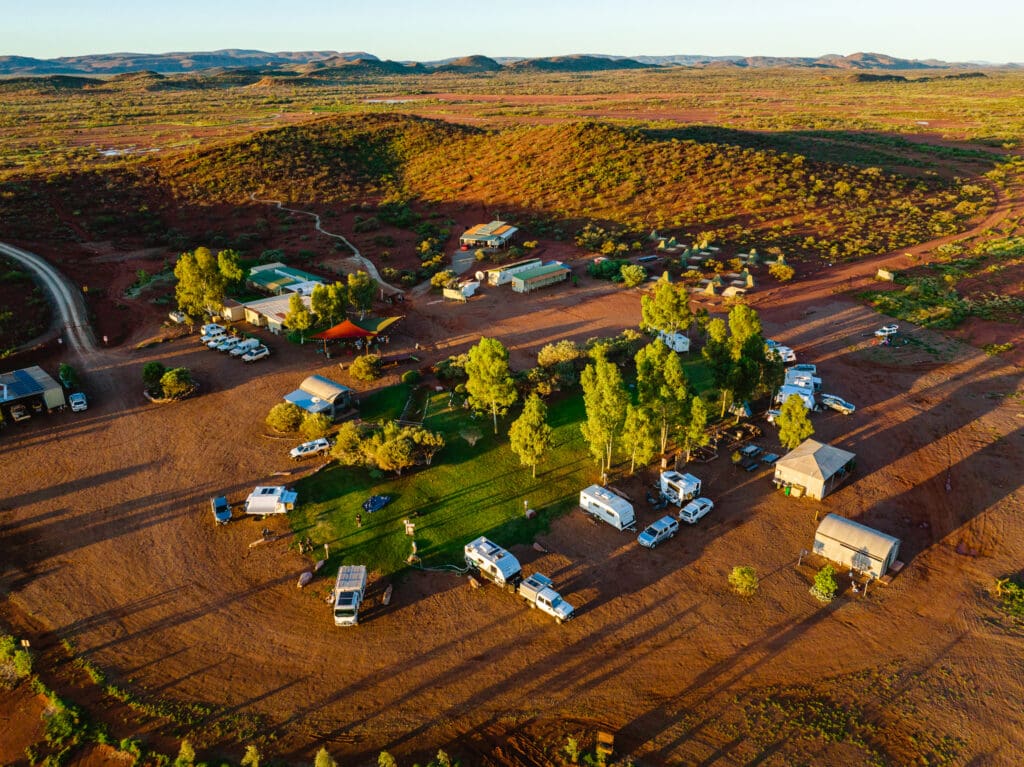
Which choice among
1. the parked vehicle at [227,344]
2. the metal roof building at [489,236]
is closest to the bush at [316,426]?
the parked vehicle at [227,344]

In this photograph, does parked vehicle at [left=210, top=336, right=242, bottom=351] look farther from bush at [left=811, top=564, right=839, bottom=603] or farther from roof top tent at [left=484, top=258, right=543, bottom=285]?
bush at [left=811, top=564, right=839, bottom=603]

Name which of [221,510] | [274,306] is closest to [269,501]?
[221,510]

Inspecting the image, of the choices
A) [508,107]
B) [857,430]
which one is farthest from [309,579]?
[508,107]

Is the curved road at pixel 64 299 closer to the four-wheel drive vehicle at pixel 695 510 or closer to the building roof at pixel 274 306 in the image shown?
the building roof at pixel 274 306

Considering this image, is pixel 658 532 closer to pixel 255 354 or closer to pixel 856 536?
pixel 856 536

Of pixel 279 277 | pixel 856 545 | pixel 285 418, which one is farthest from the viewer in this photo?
pixel 279 277

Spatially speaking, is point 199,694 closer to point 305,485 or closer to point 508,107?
point 305,485
